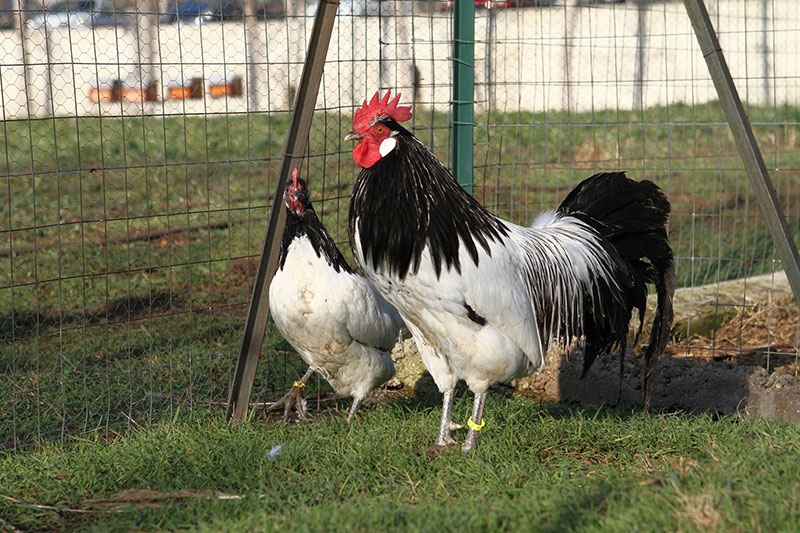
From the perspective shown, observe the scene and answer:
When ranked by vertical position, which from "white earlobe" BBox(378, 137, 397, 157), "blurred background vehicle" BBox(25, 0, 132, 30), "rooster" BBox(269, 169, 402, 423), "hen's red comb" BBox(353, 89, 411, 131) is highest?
"blurred background vehicle" BBox(25, 0, 132, 30)

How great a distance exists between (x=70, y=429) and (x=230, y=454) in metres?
1.22

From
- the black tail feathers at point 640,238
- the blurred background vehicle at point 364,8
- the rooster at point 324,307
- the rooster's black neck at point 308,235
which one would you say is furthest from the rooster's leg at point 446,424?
the blurred background vehicle at point 364,8

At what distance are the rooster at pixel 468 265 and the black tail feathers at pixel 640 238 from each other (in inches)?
0.4

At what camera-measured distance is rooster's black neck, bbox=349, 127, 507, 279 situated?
12.4 feet

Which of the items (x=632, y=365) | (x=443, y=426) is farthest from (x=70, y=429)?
(x=632, y=365)

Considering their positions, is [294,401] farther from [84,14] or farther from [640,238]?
[84,14]

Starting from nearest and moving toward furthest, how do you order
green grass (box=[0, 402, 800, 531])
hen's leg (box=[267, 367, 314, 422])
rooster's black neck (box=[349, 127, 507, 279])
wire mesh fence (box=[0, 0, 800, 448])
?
green grass (box=[0, 402, 800, 531]), rooster's black neck (box=[349, 127, 507, 279]), wire mesh fence (box=[0, 0, 800, 448]), hen's leg (box=[267, 367, 314, 422])

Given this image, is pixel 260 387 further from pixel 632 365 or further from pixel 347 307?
pixel 632 365

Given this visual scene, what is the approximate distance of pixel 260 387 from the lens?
17.5 ft

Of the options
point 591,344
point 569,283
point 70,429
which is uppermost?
point 569,283

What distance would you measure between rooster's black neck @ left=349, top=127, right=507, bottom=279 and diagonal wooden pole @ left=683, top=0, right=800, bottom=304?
143 cm

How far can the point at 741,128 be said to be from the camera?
13.5ft

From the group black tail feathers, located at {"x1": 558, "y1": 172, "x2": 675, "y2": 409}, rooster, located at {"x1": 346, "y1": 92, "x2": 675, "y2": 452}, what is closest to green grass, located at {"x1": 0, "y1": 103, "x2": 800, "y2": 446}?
rooster, located at {"x1": 346, "y1": 92, "x2": 675, "y2": 452}

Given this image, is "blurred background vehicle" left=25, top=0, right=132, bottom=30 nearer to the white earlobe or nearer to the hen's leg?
the white earlobe
